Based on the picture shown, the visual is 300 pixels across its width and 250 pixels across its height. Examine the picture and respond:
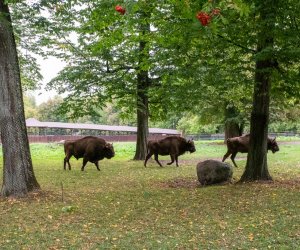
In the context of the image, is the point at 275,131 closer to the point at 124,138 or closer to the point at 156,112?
the point at 124,138

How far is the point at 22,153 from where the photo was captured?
36.0ft

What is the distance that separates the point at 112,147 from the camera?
18.8 metres

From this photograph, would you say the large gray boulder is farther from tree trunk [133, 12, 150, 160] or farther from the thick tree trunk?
the thick tree trunk

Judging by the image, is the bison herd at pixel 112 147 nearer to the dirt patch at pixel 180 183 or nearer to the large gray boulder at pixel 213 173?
the dirt patch at pixel 180 183

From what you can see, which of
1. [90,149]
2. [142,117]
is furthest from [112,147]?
[142,117]

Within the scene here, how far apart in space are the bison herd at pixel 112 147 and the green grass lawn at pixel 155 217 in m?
4.61

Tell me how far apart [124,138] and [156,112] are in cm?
4103

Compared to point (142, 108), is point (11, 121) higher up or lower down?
lower down

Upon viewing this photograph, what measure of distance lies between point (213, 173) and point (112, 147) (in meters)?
6.84

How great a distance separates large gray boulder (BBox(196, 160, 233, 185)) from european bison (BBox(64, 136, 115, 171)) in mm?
6405

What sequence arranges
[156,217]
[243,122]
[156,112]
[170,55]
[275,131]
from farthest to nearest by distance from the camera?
1. [275,131]
2. [243,122]
3. [156,112]
4. [170,55]
5. [156,217]

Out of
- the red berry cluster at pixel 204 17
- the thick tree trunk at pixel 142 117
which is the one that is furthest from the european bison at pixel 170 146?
the red berry cluster at pixel 204 17

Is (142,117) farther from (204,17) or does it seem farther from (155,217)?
(204,17)

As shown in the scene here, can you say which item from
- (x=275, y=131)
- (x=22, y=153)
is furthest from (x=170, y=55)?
(x=275, y=131)
